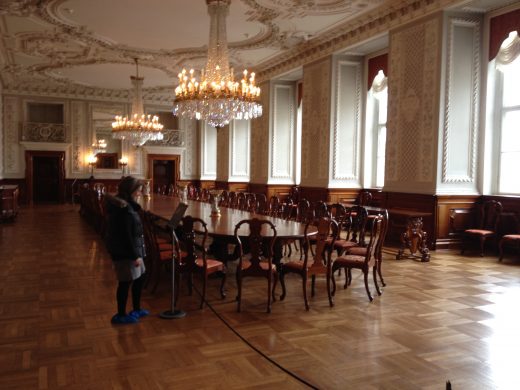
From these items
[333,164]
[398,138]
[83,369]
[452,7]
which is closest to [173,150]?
[333,164]

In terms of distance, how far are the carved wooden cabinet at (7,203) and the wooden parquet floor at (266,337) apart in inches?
204

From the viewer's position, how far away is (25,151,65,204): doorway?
661 inches

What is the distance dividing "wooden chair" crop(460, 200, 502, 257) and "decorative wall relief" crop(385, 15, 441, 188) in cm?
94

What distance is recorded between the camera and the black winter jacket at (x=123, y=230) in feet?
11.8

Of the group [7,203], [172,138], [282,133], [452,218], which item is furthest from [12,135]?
[452,218]

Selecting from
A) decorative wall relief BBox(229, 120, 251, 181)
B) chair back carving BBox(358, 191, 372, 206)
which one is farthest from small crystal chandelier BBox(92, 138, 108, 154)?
chair back carving BBox(358, 191, 372, 206)

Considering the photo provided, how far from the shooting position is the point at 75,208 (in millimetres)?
15125

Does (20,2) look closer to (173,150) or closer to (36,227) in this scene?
(36,227)

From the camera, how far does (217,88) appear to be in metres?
6.75

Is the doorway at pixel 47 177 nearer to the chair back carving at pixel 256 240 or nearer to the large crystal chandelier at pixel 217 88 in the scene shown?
the large crystal chandelier at pixel 217 88

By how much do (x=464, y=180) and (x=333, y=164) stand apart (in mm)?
3176

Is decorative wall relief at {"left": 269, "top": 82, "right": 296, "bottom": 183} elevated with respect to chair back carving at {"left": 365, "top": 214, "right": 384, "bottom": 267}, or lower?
elevated

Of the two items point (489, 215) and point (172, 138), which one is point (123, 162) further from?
point (489, 215)

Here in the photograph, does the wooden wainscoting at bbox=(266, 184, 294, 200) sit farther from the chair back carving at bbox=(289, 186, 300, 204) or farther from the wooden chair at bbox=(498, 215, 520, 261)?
the wooden chair at bbox=(498, 215, 520, 261)
